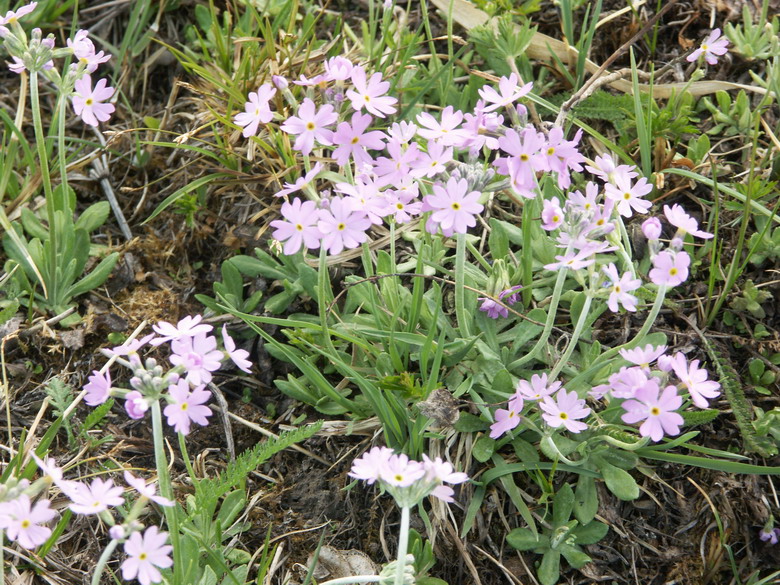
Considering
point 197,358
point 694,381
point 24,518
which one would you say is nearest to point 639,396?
point 694,381

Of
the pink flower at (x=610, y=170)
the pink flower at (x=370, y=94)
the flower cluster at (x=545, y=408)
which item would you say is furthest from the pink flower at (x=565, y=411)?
the pink flower at (x=370, y=94)

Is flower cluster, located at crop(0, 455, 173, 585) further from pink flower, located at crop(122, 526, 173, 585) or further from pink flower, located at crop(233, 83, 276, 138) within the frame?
pink flower, located at crop(233, 83, 276, 138)

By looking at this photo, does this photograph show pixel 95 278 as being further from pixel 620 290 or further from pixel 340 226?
pixel 620 290

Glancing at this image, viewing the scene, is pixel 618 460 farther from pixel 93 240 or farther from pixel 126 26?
pixel 126 26

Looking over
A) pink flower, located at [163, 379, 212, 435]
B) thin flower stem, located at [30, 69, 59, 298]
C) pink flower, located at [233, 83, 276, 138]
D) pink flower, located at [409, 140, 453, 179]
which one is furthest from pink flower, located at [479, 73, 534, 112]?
thin flower stem, located at [30, 69, 59, 298]

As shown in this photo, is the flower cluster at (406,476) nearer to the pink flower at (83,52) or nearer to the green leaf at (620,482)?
the green leaf at (620,482)

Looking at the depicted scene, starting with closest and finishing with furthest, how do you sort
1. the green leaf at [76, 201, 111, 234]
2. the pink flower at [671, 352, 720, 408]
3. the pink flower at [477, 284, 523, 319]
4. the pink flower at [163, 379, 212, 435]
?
1. the pink flower at [163, 379, 212, 435]
2. the pink flower at [671, 352, 720, 408]
3. the pink flower at [477, 284, 523, 319]
4. the green leaf at [76, 201, 111, 234]

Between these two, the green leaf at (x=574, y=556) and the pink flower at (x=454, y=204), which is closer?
the pink flower at (x=454, y=204)

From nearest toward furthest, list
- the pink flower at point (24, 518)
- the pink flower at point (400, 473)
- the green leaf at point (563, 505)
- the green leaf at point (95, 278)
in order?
the pink flower at point (24, 518)
the pink flower at point (400, 473)
the green leaf at point (563, 505)
the green leaf at point (95, 278)

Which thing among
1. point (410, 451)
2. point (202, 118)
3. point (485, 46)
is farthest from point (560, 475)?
point (202, 118)
